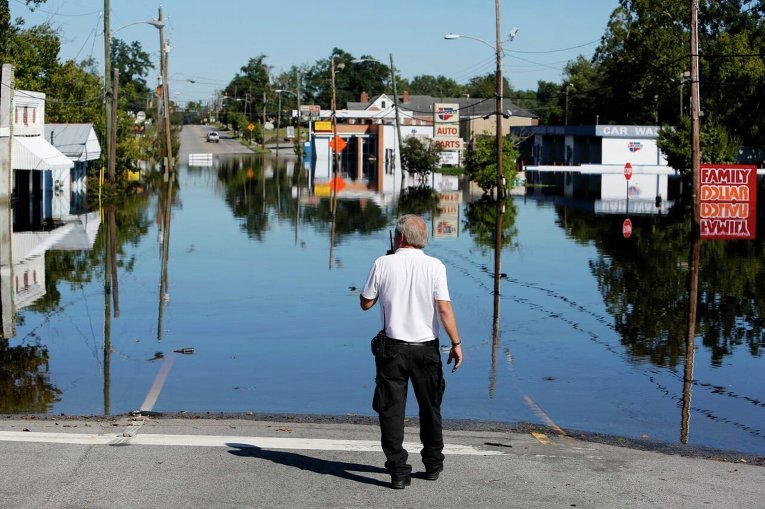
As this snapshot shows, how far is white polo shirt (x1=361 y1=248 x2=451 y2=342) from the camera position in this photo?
770cm

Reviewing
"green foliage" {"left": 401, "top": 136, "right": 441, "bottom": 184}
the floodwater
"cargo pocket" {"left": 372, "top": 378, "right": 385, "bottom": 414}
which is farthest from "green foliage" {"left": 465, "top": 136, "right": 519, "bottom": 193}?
"cargo pocket" {"left": 372, "top": 378, "right": 385, "bottom": 414}

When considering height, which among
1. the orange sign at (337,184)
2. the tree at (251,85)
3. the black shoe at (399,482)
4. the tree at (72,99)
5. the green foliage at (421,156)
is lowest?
the black shoe at (399,482)

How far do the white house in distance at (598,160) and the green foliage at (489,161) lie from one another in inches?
192

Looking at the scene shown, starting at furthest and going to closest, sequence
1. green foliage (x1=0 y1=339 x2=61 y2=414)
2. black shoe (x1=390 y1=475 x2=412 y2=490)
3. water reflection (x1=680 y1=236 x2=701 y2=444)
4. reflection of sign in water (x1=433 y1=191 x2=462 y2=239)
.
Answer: reflection of sign in water (x1=433 y1=191 x2=462 y2=239), green foliage (x1=0 y1=339 x2=61 y2=414), water reflection (x1=680 y1=236 x2=701 y2=444), black shoe (x1=390 y1=475 x2=412 y2=490)

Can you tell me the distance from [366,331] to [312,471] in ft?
26.4

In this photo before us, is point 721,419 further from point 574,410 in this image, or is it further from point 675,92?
point 675,92

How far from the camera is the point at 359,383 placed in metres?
12.3

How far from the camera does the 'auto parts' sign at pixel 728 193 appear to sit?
39906mm

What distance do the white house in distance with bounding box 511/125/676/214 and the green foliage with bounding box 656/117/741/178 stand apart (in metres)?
1.83

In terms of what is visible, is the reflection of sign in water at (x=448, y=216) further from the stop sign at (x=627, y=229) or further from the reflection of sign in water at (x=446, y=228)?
the stop sign at (x=627, y=229)

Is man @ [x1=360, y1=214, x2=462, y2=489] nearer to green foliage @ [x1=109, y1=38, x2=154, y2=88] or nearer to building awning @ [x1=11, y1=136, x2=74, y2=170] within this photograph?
building awning @ [x1=11, y1=136, x2=74, y2=170]

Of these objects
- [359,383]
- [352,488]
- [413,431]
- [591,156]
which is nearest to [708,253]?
[359,383]

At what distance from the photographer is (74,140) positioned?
50.2 metres

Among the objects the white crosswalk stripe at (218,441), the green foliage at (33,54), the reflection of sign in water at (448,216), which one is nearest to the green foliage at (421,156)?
the reflection of sign in water at (448,216)
